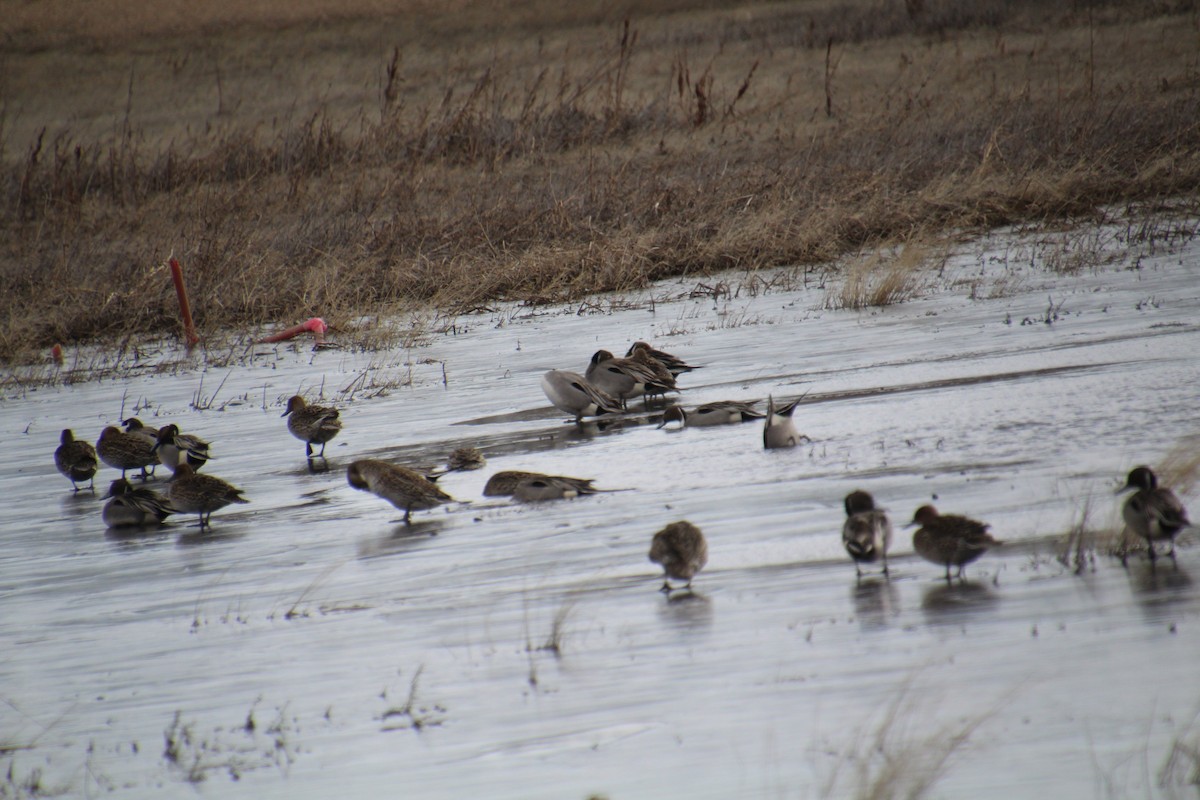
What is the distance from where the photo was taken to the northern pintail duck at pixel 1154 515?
5.86 meters

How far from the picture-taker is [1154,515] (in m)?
5.87

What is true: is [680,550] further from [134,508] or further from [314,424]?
[314,424]

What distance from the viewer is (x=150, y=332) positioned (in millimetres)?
20047

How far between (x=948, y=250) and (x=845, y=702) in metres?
14.6

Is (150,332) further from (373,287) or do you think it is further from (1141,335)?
(1141,335)

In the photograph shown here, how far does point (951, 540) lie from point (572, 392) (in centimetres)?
532

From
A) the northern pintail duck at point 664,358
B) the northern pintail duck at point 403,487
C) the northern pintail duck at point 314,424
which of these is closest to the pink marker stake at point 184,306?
the northern pintail duck at point 314,424

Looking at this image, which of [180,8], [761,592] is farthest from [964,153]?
[180,8]

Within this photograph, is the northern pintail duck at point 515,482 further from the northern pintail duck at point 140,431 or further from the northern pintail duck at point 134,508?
the northern pintail duck at point 140,431

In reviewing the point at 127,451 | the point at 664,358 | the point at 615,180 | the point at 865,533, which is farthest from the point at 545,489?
the point at 615,180

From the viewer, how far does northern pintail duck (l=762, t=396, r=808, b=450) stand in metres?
9.16

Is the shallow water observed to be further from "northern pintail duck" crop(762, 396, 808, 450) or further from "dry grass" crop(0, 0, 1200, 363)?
"dry grass" crop(0, 0, 1200, 363)

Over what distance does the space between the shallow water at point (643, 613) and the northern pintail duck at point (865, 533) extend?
175mm

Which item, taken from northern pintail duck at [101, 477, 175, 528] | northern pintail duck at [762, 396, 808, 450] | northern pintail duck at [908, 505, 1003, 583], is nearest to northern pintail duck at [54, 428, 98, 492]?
northern pintail duck at [101, 477, 175, 528]
